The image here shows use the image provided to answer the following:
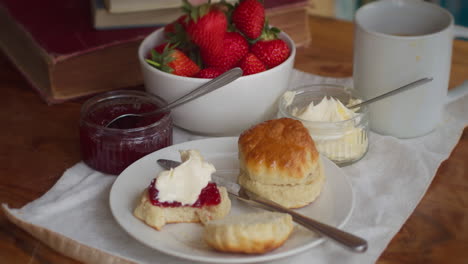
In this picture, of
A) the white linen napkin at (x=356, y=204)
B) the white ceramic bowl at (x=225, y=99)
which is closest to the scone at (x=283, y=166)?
the white linen napkin at (x=356, y=204)

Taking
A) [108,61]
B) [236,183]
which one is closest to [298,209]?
[236,183]

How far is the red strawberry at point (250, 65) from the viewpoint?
1501mm

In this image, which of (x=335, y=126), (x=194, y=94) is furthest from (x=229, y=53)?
(x=335, y=126)

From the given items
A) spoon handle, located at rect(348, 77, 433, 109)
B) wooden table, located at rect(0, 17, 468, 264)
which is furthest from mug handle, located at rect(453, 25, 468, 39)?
wooden table, located at rect(0, 17, 468, 264)

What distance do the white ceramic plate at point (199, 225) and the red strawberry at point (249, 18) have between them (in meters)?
0.28

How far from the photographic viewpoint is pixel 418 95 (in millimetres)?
1502

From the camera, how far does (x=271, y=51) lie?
1533mm

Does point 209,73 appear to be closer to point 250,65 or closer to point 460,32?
point 250,65

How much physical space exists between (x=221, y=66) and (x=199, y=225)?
46 cm

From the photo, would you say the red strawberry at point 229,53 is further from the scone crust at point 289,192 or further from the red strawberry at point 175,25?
the scone crust at point 289,192

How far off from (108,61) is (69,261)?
0.73m

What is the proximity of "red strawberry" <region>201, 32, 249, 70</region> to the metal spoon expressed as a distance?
73mm

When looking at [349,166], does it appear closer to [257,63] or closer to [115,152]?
[257,63]

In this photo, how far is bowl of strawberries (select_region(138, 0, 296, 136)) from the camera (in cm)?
148
